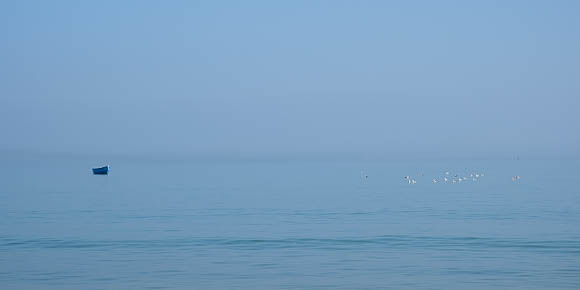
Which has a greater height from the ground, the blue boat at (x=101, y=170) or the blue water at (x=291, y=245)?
the blue boat at (x=101, y=170)

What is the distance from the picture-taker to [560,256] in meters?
32.5

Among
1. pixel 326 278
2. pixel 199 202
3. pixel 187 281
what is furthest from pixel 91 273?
pixel 199 202

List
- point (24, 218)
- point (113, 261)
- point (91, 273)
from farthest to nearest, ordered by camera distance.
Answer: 1. point (24, 218)
2. point (113, 261)
3. point (91, 273)

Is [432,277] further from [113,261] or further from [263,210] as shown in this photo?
[263,210]

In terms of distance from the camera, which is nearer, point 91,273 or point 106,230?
point 91,273

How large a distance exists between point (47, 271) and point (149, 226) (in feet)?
50.8

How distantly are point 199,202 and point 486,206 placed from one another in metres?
21.8

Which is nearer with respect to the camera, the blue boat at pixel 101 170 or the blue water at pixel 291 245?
the blue water at pixel 291 245

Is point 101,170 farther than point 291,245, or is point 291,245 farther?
point 101,170

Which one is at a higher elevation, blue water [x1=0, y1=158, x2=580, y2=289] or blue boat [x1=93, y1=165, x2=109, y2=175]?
blue boat [x1=93, y1=165, x2=109, y2=175]

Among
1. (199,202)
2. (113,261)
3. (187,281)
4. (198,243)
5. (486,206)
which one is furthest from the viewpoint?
(199,202)

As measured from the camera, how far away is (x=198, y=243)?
123 ft

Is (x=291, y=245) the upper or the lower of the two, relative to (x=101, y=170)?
lower

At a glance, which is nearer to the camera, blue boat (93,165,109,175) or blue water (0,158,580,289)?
blue water (0,158,580,289)
